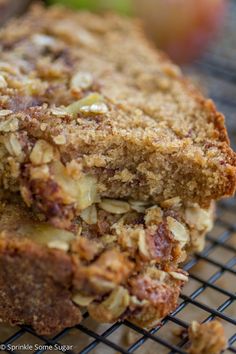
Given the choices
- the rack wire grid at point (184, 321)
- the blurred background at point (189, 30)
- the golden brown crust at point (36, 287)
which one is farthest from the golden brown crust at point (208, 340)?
the blurred background at point (189, 30)

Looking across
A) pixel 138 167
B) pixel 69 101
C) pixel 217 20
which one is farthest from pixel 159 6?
pixel 138 167

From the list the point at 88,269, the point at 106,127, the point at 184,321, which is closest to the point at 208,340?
the point at 184,321

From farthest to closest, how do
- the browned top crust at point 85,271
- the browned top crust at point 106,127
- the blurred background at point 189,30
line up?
1. the blurred background at point 189,30
2. the browned top crust at point 106,127
3. the browned top crust at point 85,271

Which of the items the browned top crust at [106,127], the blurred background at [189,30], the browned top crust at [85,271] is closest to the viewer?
the browned top crust at [85,271]

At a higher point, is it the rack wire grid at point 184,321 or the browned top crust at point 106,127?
the browned top crust at point 106,127

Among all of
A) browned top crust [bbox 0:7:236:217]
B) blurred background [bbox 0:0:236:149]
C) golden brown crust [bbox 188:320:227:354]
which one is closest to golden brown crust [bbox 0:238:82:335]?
browned top crust [bbox 0:7:236:217]

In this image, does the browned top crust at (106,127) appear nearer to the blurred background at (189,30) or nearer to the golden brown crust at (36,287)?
the golden brown crust at (36,287)

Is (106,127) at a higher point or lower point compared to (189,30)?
higher

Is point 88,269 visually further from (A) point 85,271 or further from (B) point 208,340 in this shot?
(B) point 208,340
